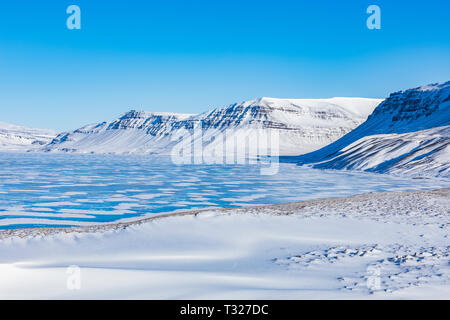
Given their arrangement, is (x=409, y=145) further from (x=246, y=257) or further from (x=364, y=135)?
(x=364, y=135)

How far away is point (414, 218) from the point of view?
13.3 m

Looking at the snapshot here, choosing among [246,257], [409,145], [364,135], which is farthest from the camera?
[364,135]

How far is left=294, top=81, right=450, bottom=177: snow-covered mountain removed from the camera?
43.5 meters

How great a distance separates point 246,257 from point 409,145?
1944 inches

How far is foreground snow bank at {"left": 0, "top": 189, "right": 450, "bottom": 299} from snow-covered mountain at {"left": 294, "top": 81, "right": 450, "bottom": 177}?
30522mm

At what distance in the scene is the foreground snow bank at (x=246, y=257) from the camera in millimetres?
6371

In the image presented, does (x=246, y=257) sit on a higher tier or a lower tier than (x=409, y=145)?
lower

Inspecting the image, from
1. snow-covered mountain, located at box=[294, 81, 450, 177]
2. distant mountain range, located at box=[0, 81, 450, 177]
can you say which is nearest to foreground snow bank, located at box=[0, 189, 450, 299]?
snow-covered mountain, located at box=[294, 81, 450, 177]

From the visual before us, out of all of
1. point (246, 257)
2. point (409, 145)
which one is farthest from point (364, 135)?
point (246, 257)

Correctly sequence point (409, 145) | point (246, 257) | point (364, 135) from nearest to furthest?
point (246, 257)
point (409, 145)
point (364, 135)

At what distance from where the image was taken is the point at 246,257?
921cm

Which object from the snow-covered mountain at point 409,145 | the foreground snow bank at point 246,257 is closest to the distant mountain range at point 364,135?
the snow-covered mountain at point 409,145
